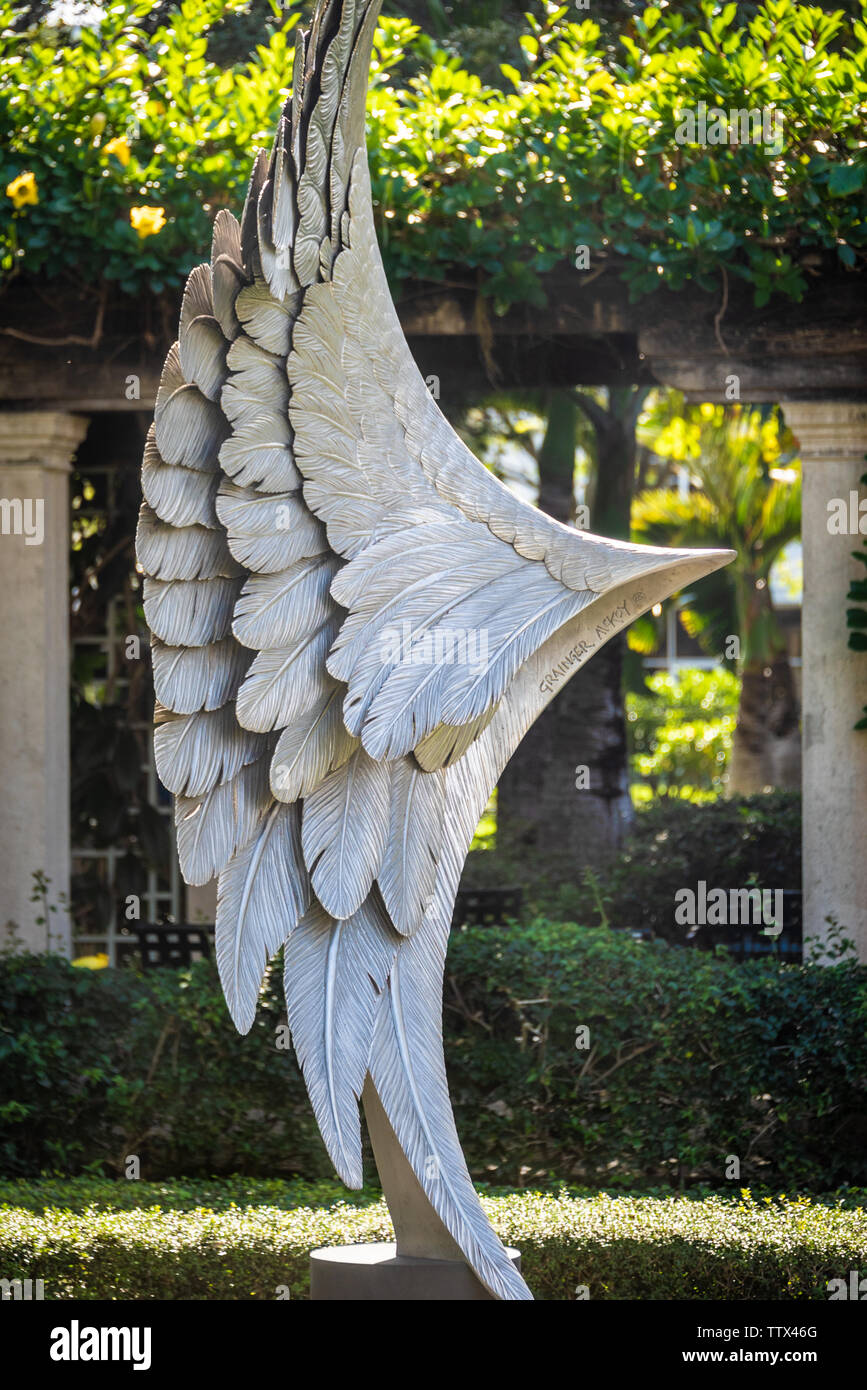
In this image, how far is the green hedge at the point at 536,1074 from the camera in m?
5.71

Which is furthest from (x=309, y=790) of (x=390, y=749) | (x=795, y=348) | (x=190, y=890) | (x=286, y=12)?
(x=286, y=12)

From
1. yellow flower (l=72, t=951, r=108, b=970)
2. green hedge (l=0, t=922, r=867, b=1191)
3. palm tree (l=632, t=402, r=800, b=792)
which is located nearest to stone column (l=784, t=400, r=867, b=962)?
green hedge (l=0, t=922, r=867, b=1191)

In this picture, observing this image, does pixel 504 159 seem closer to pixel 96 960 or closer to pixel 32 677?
pixel 32 677

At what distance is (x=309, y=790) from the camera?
386cm

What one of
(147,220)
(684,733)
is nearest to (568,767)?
(147,220)

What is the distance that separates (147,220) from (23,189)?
0.57m

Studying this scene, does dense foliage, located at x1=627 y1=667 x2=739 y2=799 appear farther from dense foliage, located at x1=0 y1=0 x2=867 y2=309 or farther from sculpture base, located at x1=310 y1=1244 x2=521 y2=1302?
sculpture base, located at x1=310 y1=1244 x2=521 y2=1302

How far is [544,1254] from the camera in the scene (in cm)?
454

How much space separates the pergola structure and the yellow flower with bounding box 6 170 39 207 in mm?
A: 486

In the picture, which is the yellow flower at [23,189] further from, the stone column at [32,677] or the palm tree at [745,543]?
the palm tree at [745,543]

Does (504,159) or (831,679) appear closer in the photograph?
(504,159)

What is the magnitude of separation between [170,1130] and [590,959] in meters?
1.81

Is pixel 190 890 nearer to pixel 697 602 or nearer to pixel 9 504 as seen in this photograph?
pixel 9 504

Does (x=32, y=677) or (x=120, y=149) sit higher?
(x=120, y=149)
